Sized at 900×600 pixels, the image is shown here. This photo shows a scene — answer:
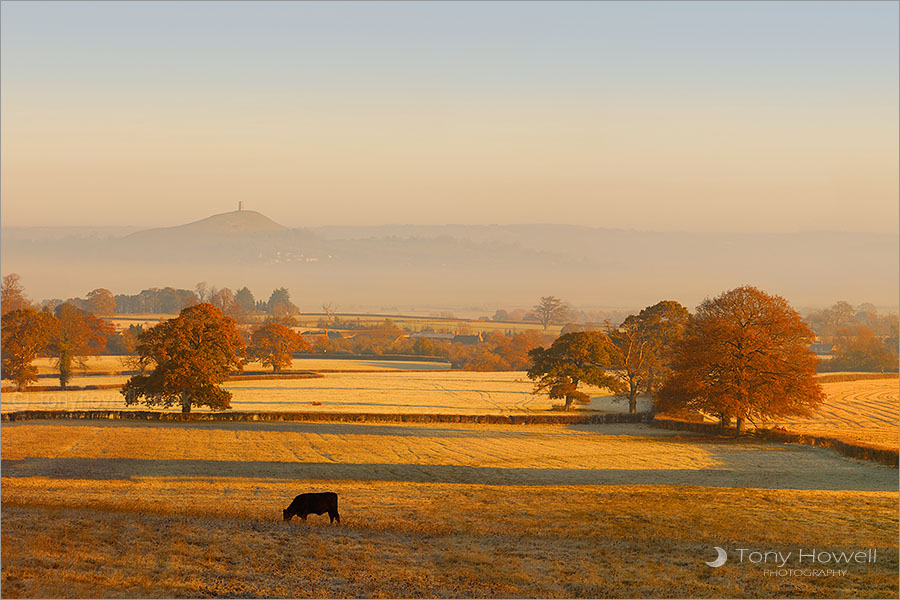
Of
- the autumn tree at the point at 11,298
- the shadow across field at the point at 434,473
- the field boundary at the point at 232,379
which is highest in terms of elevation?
the autumn tree at the point at 11,298

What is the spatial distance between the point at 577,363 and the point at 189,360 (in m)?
34.9

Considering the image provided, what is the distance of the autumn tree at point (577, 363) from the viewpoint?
7331 cm

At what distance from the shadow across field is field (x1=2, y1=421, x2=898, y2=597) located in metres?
0.20

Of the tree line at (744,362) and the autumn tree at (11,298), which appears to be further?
the autumn tree at (11,298)

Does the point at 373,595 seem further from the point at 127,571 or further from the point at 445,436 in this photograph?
the point at 445,436

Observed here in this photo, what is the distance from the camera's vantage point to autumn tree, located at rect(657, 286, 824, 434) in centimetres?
5584

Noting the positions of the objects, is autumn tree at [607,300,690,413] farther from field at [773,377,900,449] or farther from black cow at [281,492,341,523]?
black cow at [281,492,341,523]

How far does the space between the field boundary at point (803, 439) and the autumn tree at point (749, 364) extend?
185 centimetres

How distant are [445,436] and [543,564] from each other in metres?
38.4

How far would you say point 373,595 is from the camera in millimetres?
17875

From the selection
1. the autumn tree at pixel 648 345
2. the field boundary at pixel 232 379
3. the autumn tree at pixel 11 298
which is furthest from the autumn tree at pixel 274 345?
the autumn tree at pixel 648 345

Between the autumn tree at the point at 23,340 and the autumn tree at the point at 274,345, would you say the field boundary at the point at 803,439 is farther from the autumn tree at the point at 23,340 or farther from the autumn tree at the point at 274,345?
the autumn tree at the point at 23,340

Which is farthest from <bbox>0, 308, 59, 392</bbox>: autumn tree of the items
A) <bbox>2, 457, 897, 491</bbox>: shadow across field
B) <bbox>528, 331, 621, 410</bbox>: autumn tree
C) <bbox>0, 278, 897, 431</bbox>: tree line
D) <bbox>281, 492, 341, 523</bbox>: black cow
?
<bbox>281, 492, 341, 523</bbox>: black cow

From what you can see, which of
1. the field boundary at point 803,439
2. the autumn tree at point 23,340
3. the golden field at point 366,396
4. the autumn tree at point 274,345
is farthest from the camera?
→ the autumn tree at point 274,345
